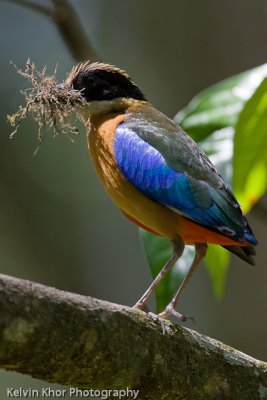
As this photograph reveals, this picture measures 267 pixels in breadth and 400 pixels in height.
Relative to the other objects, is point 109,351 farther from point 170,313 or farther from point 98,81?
point 98,81

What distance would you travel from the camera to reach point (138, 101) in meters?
5.95

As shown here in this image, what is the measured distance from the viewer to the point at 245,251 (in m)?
5.30

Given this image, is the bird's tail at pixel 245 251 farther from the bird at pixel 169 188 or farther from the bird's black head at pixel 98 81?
the bird's black head at pixel 98 81

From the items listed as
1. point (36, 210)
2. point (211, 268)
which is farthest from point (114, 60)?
point (211, 268)

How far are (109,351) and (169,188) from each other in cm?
189

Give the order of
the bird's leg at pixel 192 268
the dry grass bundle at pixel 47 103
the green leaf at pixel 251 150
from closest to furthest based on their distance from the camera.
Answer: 1. the green leaf at pixel 251 150
2. the bird's leg at pixel 192 268
3. the dry grass bundle at pixel 47 103

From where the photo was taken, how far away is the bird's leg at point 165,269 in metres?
4.82

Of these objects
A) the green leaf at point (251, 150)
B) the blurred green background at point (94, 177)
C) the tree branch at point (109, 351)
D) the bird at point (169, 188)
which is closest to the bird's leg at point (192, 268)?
the bird at point (169, 188)

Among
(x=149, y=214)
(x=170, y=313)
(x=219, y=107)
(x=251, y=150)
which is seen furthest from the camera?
(x=219, y=107)

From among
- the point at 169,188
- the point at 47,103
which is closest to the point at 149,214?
the point at 169,188

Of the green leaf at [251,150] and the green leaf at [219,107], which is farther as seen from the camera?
the green leaf at [219,107]

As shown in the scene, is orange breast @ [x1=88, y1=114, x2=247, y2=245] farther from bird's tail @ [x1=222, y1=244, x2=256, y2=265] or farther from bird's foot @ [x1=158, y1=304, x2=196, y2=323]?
bird's foot @ [x1=158, y1=304, x2=196, y2=323]

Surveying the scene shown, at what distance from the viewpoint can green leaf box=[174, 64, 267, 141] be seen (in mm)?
5234

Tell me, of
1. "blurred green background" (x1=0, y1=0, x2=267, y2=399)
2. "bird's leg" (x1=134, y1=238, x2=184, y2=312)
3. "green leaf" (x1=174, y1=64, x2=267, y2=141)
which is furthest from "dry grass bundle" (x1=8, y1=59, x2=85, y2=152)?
"blurred green background" (x1=0, y1=0, x2=267, y2=399)
